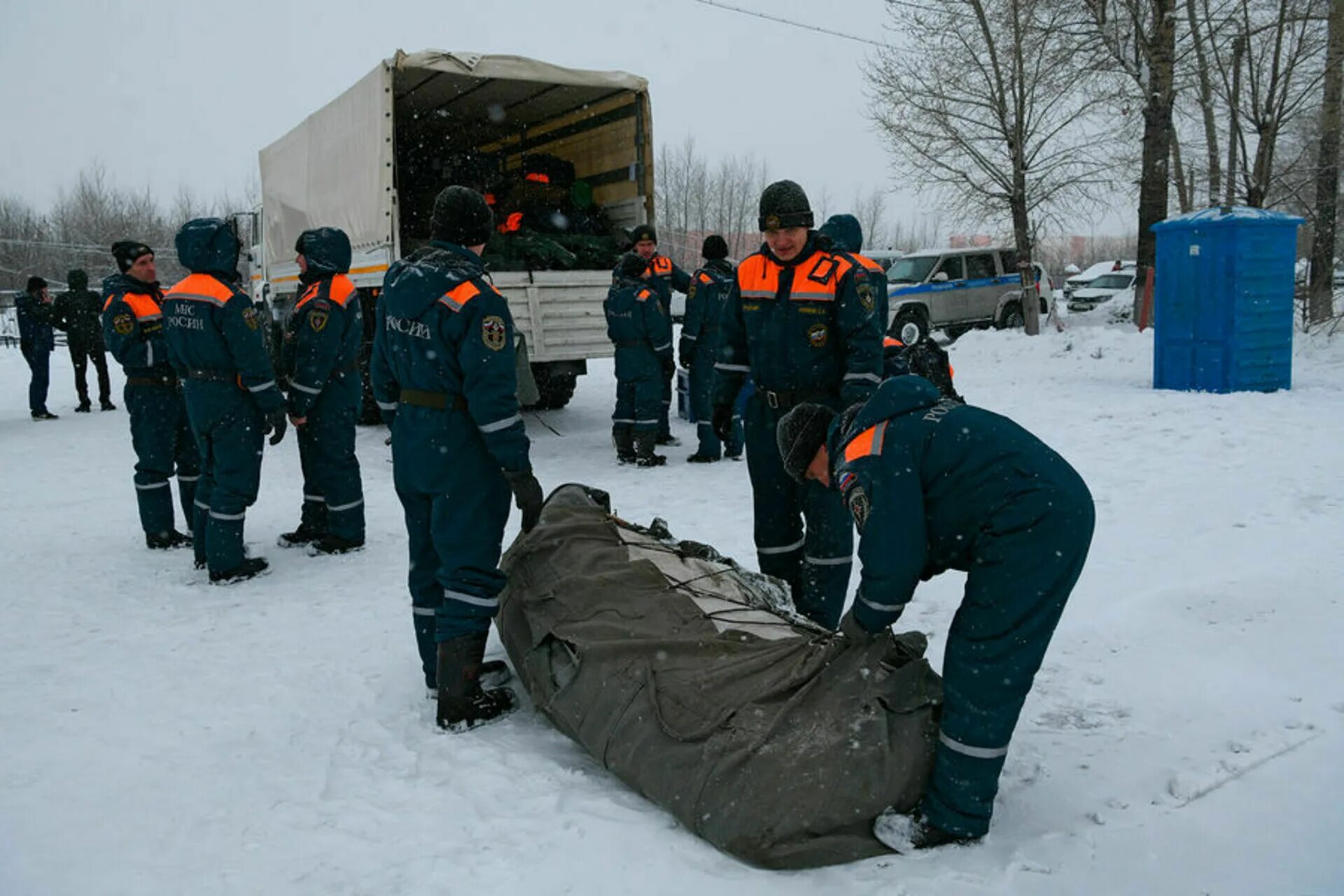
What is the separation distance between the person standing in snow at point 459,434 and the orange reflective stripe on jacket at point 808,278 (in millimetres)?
1291

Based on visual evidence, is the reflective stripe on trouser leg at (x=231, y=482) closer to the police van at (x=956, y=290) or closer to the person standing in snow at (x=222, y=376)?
the person standing in snow at (x=222, y=376)

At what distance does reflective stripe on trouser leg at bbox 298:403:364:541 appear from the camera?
5996 mm

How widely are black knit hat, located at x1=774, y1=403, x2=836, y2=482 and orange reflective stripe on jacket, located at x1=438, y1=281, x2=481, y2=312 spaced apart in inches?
50.2

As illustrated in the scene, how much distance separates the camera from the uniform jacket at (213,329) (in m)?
5.33

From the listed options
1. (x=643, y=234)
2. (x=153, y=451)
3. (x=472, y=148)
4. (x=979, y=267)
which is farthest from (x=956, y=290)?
(x=153, y=451)

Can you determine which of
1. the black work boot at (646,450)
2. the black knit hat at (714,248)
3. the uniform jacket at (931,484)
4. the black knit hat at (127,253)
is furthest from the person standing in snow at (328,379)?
the uniform jacket at (931,484)

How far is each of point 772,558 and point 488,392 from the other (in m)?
1.67

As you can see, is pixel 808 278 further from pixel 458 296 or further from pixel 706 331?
pixel 706 331

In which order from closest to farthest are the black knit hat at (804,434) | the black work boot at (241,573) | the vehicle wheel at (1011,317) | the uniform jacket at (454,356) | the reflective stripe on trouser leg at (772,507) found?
the black knit hat at (804,434), the uniform jacket at (454,356), the reflective stripe on trouser leg at (772,507), the black work boot at (241,573), the vehicle wheel at (1011,317)

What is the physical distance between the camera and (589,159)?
10758mm

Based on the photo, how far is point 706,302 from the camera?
8172mm

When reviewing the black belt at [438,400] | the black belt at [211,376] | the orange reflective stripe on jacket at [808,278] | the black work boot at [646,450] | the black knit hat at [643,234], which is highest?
the black knit hat at [643,234]

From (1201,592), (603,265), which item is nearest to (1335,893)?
(1201,592)

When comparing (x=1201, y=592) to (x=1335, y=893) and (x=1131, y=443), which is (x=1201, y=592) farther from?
(x=1131, y=443)
